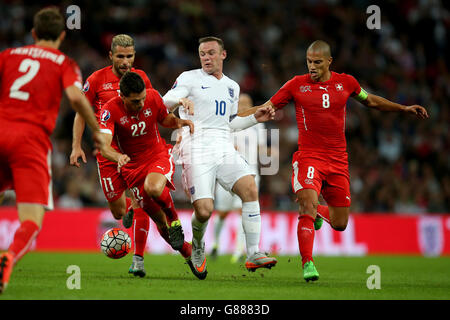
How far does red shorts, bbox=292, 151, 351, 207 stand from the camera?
8.09 m

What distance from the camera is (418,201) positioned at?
58.9 feet

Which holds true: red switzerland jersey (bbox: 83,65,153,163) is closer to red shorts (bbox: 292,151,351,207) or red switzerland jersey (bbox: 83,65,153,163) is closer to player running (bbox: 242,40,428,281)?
player running (bbox: 242,40,428,281)

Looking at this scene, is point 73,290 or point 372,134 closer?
point 73,290

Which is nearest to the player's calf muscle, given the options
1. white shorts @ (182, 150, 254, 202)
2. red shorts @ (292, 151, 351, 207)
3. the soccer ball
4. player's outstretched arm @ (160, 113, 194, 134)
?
red shorts @ (292, 151, 351, 207)

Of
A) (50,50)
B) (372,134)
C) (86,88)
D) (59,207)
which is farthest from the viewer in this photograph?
(372,134)

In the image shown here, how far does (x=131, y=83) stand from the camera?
7.52m

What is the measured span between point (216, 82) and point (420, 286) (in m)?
3.37

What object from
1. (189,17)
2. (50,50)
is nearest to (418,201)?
(189,17)

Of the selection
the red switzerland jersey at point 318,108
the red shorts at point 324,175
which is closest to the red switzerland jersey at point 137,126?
the red switzerland jersey at point 318,108

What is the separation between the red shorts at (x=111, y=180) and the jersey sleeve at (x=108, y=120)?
1295mm

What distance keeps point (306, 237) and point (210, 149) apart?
1523 millimetres

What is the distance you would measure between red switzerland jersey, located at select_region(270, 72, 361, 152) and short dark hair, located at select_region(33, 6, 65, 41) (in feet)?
10.3

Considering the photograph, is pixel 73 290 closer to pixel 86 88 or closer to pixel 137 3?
pixel 86 88

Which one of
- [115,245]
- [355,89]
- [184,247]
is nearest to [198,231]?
[184,247]
